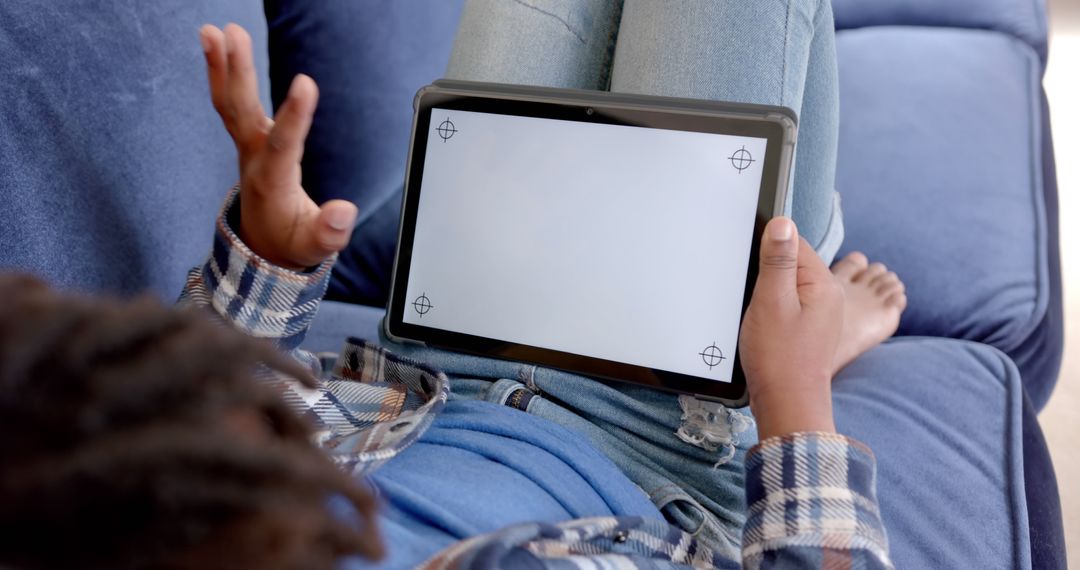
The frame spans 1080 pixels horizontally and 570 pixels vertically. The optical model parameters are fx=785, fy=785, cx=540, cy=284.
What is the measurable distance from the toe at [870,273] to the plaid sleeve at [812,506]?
1.43 ft

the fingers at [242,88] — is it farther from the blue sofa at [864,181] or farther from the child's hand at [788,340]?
the child's hand at [788,340]

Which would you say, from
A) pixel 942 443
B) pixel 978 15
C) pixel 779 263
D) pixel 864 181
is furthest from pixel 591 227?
pixel 978 15

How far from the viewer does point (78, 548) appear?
0.20 meters

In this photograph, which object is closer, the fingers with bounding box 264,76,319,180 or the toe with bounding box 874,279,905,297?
the fingers with bounding box 264,76,319,180

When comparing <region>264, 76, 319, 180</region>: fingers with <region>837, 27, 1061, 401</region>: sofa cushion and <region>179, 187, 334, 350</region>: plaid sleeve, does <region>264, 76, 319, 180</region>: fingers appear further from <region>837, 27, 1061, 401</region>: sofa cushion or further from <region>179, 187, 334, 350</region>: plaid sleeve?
<region>837, 27, 1061, 401</region>: sofa cushion

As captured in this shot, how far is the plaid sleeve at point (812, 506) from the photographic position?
43 cm

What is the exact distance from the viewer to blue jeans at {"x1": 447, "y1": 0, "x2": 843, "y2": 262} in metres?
0.66

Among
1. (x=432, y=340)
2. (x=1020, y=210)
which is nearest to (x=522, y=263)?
(x=432, y=340)

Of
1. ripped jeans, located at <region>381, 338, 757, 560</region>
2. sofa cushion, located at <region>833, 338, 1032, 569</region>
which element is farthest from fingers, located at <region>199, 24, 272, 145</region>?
sofa cushion, located at <region>833, 338, 1032, 569</region>

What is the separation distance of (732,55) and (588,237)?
0.70 ft

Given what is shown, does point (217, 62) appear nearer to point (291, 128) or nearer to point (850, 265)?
point (291, 128)

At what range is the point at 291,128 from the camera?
479 millimetres

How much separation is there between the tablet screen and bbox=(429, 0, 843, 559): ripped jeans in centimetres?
5

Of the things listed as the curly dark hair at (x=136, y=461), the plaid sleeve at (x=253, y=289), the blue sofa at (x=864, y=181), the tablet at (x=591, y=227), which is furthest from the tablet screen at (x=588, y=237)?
the curly dark hair at (x=136, y=461)
